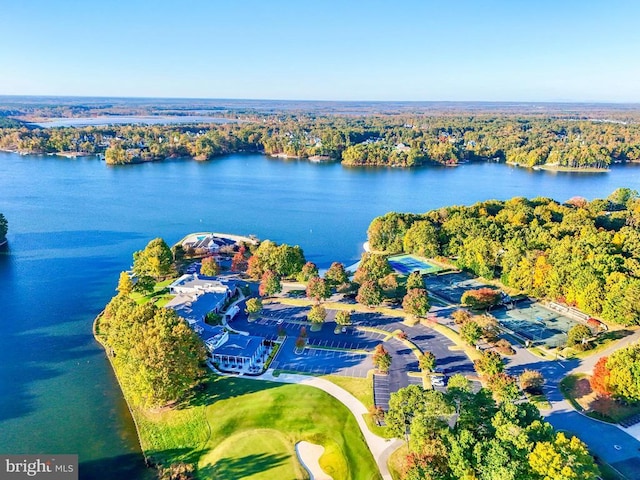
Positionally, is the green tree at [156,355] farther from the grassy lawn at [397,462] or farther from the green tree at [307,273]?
the green tree at [307,273]

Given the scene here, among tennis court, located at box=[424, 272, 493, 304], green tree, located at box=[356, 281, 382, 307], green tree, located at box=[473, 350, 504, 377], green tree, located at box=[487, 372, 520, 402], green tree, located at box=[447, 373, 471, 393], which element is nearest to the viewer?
green tree, located at box=[447, 373, 471, 393]

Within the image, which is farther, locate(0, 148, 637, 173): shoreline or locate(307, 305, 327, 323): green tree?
locate(0, 148, 637, 173): shoreline

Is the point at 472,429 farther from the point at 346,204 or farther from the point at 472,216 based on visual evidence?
the point at 346,204

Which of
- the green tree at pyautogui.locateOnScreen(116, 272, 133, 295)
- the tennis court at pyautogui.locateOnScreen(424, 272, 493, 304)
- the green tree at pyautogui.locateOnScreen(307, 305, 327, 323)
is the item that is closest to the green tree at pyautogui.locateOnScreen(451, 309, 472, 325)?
the tennis court at pyautogui.locateOnScreen(424, 272, 493, 304)

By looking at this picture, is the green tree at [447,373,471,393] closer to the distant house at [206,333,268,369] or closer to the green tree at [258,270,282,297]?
the distant house at [206,333,268,369]

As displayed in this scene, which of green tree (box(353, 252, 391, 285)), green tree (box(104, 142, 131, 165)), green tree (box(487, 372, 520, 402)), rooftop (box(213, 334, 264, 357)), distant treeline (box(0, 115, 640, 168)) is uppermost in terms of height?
distant treeline (box(0, 115, 640, 168))

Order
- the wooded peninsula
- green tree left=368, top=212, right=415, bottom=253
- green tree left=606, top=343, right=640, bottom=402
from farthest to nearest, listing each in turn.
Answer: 1. the wooded peninsula
2. green tree left=368, top=212, right=415, bottom=253
3. green tree left=606, top=343, right=640, bottom=402

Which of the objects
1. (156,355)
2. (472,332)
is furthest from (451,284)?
(156,355)
